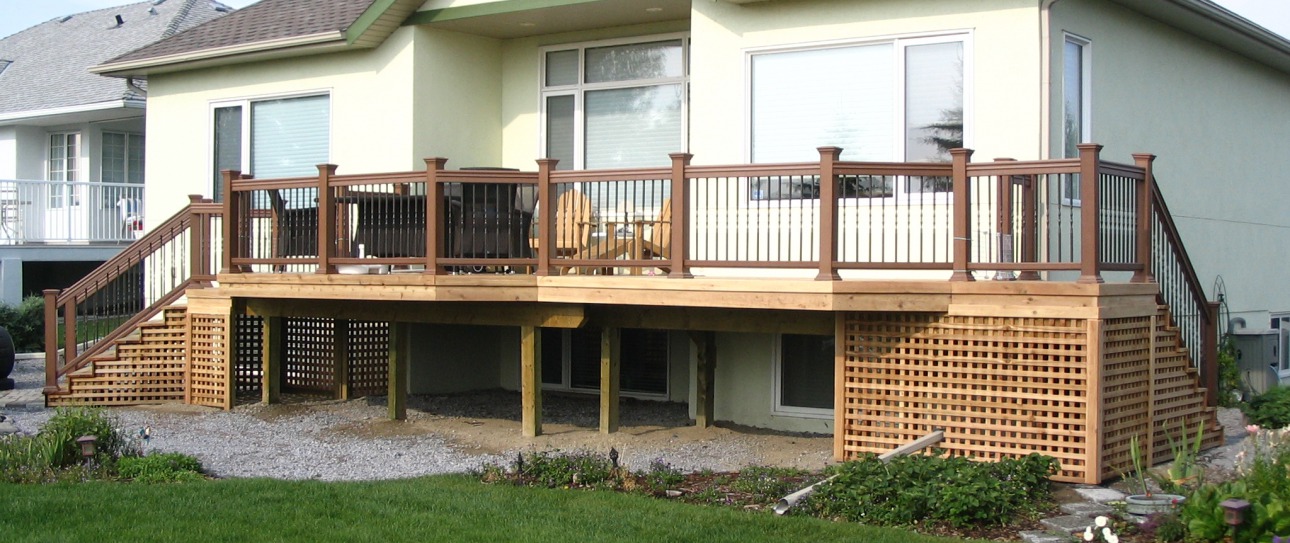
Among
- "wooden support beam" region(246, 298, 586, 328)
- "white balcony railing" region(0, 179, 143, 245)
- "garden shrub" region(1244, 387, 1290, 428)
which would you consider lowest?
"garden shrub" region(1244, 387, 1290, 428)

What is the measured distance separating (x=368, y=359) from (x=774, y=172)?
6991 millimetres

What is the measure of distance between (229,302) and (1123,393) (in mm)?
9162

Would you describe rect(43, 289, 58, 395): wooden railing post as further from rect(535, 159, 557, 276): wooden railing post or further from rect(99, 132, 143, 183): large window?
rect(99, 132, 143, 183): large window

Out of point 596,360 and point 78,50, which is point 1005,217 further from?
point 78,50

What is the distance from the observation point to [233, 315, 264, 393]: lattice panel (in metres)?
15.9

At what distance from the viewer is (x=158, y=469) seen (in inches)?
389

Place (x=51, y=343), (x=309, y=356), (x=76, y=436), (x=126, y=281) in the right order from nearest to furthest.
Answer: (x=76, y=436), (x=51, y=343), (x=126, y=281), (x=309, y=356)

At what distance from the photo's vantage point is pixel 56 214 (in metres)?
25.1

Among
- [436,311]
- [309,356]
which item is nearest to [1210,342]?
[436,311]

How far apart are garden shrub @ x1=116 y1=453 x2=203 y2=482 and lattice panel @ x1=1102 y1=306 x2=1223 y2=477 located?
23.0 ft

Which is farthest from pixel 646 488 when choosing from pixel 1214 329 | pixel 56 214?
pixel 56 214

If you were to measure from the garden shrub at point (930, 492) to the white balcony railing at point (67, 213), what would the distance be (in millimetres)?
19588

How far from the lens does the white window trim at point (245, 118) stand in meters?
15.6

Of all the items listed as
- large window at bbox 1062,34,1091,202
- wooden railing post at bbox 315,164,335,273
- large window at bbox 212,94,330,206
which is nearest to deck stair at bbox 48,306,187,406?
large window at bbox 212,94,330,206
